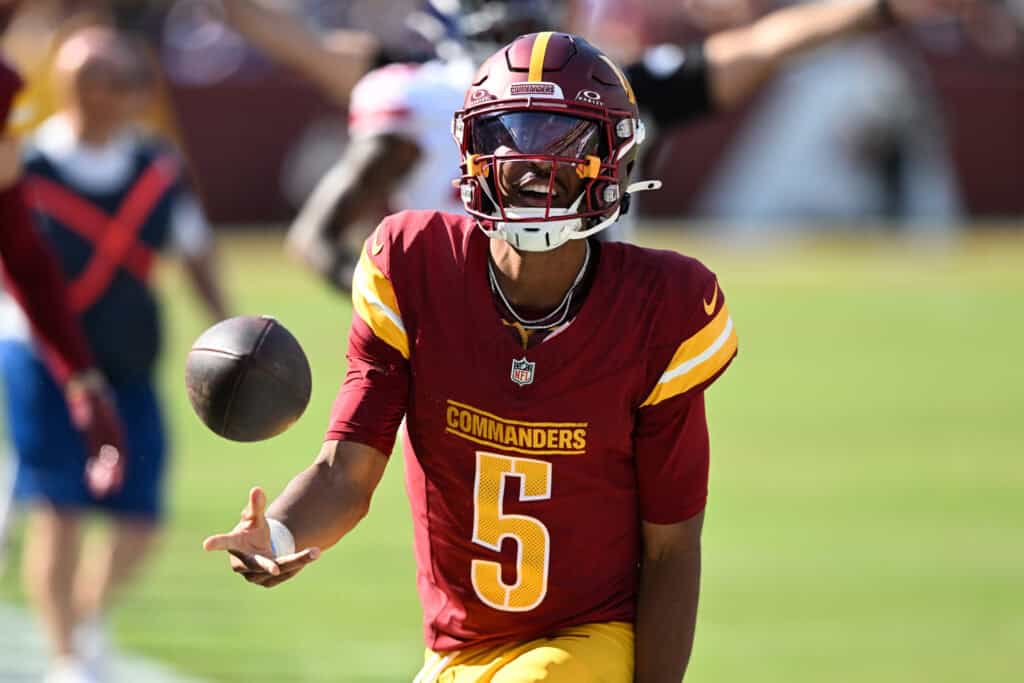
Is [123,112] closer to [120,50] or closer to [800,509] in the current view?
[120,50]

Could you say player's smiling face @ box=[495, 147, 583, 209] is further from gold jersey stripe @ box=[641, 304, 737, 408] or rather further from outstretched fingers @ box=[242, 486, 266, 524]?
outstretched fingers @ box=[242, 486, 266, 524]

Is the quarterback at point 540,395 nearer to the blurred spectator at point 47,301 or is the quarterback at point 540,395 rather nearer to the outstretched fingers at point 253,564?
the outstretched fingers at point 253,564

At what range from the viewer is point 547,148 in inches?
149

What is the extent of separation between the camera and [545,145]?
12.5 ft

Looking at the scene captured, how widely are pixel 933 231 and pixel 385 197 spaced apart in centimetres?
1833

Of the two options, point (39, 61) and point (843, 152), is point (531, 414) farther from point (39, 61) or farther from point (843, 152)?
point (843, 152)

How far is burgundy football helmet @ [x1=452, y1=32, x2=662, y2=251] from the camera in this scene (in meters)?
3.79

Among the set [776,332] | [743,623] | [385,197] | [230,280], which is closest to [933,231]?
[776,332]

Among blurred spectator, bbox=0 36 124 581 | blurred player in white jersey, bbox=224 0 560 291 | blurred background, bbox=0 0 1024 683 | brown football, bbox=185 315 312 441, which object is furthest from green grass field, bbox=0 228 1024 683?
brown football, bbox=185 315 312 441

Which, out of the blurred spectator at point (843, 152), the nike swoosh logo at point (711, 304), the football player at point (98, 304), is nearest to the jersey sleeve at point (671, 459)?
the nike swoosh logo at point (711, 304)

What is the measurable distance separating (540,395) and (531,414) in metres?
0.04

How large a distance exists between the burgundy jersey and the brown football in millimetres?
119

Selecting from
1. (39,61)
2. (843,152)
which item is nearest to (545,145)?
(39,61)

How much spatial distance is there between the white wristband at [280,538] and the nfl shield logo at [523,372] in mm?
558
